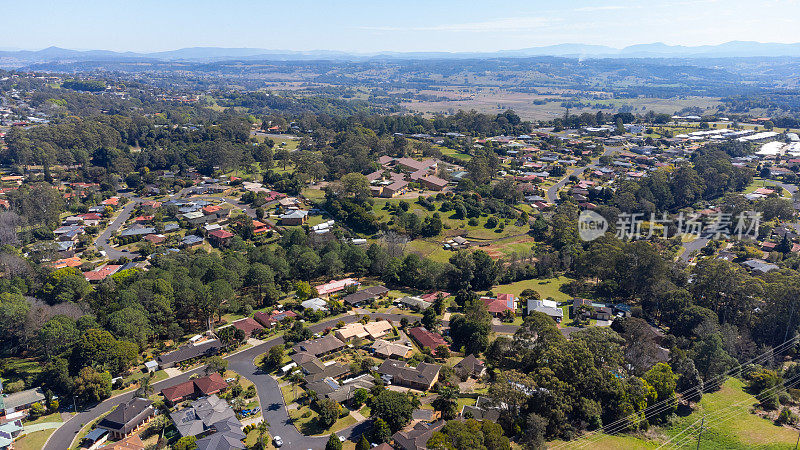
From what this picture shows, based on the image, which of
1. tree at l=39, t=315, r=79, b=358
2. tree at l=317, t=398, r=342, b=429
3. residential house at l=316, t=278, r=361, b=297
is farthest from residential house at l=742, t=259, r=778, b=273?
tree at l=39, t=315, r=79, b=358

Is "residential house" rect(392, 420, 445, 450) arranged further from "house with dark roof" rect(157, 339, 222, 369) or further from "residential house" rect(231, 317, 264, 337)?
"residential house" rect(231, 317, 264, 337)

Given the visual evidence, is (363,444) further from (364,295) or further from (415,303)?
(364,295)

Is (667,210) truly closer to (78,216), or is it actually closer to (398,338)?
(398,338)

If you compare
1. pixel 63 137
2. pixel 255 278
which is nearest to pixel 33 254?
pixel 255 278

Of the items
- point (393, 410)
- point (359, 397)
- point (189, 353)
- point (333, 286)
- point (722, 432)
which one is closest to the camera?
point (393, 410)

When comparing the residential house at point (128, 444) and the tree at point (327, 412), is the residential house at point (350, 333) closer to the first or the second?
the tree at point (327, 412)

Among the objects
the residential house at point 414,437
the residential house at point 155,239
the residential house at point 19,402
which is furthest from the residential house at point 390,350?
the residential house at point 155,239

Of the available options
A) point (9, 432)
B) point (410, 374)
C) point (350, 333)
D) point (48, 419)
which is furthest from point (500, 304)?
point (9, 432)
